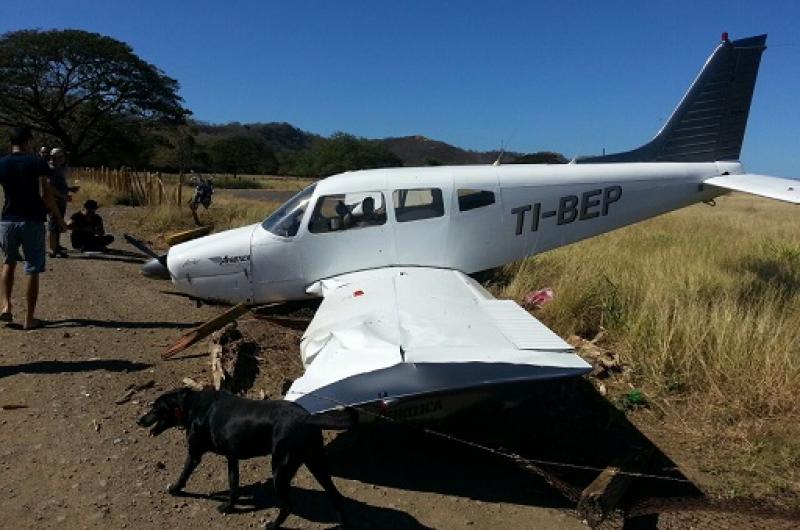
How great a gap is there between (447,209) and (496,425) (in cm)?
269

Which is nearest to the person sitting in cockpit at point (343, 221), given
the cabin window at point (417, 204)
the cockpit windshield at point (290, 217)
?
the cockpit windshield at point (290, 217)

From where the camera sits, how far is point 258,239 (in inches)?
251

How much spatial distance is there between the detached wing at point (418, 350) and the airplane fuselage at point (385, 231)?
1.24 meters

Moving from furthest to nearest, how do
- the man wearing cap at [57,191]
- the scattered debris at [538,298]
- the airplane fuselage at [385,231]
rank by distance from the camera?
the man wearing cap at [57,191] → the scattered debris at [538,298] → the airplane fuselage at [385,231]

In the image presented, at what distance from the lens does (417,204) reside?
6.54 m

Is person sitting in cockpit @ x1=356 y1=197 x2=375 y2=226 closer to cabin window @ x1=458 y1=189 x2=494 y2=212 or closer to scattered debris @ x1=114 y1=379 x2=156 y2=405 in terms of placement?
cabin window @ x1=458 y1=189 x2=494 y2=212

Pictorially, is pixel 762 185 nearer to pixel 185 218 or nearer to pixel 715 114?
pixel 715 114

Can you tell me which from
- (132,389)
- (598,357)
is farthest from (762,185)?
(132,389)

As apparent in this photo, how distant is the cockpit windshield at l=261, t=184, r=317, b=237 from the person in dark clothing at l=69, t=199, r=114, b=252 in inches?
259

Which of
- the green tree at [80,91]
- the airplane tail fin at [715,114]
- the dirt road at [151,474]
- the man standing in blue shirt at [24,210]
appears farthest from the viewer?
the green tree at [80,91]

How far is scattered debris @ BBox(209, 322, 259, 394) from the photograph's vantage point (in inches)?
203

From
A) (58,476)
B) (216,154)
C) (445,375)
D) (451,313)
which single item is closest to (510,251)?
(451,313)

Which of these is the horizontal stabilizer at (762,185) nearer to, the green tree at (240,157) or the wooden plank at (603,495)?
the wooden plank at (603,495)

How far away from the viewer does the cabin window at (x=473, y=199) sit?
21.7 ft
